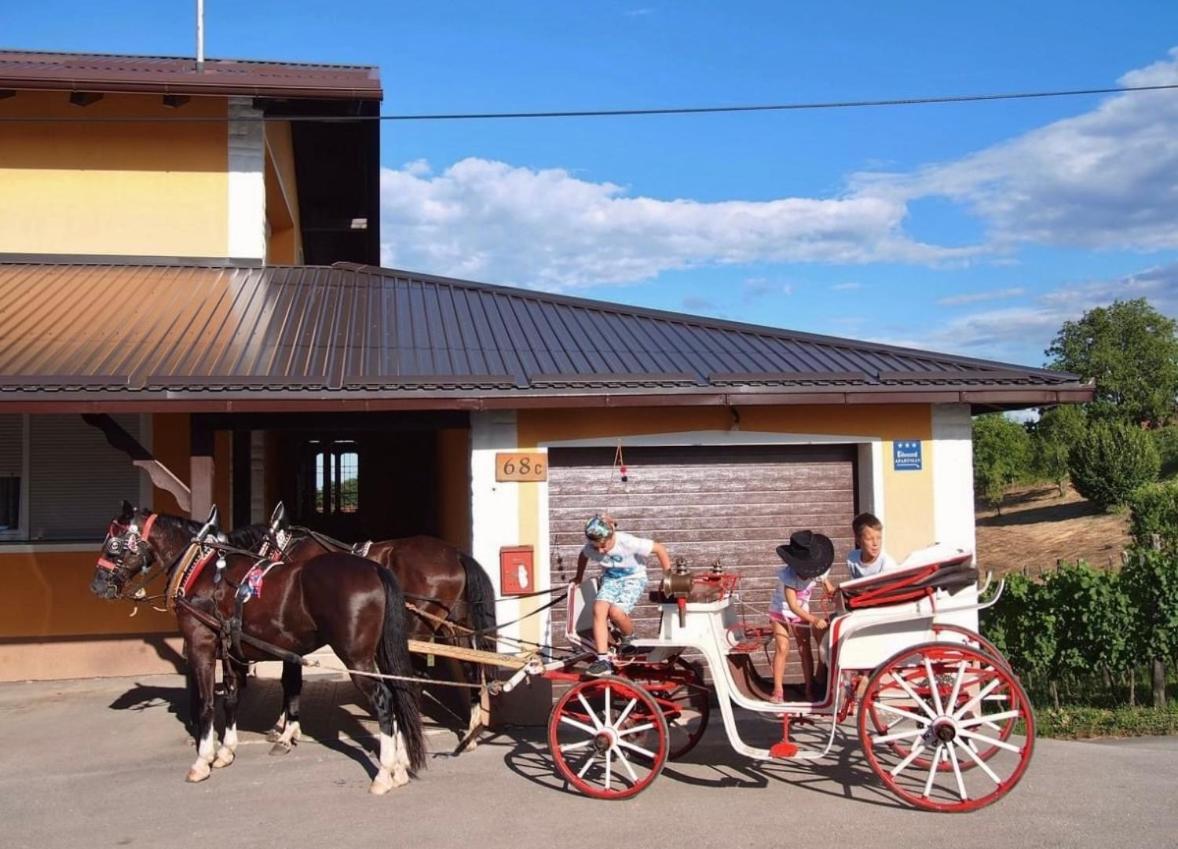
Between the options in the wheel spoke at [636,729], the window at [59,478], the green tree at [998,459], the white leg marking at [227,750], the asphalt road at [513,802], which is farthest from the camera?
the green tree at [998,459]

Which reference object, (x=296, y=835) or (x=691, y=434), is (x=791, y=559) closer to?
(x=691, y=434)

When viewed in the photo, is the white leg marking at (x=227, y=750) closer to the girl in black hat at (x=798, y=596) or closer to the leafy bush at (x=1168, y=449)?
the girl in black hat at (x=798, y=596)

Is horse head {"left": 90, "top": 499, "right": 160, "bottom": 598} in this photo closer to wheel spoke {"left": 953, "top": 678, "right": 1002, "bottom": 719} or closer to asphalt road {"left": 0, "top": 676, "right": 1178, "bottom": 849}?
asphalt road {"left": 0, "top": 676, "right": 1178, "bottom": 849}

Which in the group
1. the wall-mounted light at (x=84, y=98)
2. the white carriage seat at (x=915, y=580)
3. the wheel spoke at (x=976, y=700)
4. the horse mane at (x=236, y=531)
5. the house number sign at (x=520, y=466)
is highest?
the wall-mounted light at (x=84, y=98)

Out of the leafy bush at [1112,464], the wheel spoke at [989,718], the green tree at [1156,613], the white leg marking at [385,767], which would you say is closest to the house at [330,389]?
the green tree at [1156,613]

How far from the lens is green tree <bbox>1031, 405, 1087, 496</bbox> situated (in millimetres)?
37531

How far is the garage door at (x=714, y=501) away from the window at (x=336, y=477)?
7.81 m

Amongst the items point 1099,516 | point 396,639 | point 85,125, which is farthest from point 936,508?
point 1099,516

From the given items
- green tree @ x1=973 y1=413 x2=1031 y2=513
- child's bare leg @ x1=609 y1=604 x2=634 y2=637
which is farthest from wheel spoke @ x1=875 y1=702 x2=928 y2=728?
green tree @ x1=973 y1=413 x2=1031 y2=513

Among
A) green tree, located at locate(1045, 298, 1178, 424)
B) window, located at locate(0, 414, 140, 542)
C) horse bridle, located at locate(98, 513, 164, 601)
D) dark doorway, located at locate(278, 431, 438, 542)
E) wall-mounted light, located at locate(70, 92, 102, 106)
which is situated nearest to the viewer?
horse bridle, located at locate(98, 513, 164, 601)

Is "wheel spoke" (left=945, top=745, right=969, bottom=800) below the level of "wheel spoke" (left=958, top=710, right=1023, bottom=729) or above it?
below

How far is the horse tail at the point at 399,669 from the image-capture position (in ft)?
19.6

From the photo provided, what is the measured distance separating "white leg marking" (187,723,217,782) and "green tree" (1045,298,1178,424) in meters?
48.0

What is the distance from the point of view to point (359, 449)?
15.1 metres
